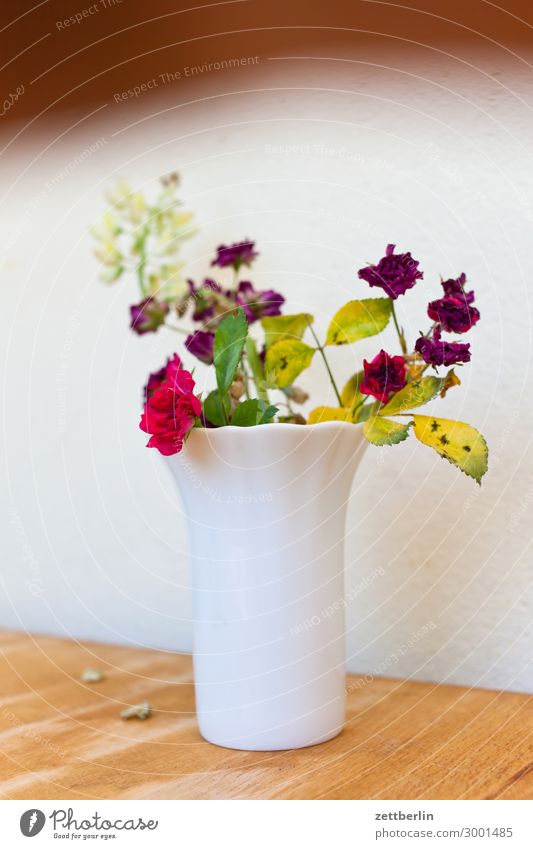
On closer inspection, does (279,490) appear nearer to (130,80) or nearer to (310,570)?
(310,570)

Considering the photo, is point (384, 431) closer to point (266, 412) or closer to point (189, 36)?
point (266, 412)

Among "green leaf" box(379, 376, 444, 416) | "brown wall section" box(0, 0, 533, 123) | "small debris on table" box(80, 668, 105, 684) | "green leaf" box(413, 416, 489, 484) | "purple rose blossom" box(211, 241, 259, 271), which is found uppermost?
"brown wall section" box(0, 0, 533, 123)

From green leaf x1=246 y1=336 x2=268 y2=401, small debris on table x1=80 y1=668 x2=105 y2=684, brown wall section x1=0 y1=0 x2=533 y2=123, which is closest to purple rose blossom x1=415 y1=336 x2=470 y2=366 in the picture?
green leaf x1=246 y1=336 x2=268 y2=401

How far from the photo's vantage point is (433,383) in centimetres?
44

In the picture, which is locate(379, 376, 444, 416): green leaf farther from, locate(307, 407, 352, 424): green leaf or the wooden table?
the wooden table

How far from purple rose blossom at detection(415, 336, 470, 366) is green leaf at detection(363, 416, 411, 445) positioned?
35 mm

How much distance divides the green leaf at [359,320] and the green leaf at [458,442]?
6cm

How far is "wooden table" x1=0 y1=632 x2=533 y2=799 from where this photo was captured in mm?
400

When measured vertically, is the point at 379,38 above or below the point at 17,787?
above

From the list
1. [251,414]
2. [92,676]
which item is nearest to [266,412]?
[251,414]

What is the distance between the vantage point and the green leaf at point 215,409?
45 centimetres

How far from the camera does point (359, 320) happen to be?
0.47 metres
